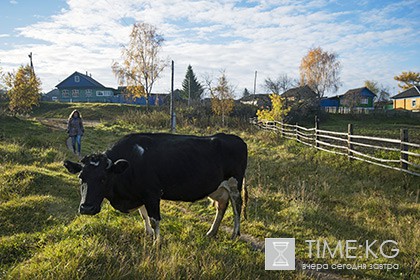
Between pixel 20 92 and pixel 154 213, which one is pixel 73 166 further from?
pixel 20 92

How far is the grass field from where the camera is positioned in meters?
3.64

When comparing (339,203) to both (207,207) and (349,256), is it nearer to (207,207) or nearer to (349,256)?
(349,256)

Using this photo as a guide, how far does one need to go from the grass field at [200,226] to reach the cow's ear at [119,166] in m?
1.01

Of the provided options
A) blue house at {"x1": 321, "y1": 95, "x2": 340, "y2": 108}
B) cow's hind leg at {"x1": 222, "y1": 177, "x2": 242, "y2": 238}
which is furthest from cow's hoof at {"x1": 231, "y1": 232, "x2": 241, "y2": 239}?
blue house at {"x1": 321, "y1": 95, "x2": 340, "y2": 108}

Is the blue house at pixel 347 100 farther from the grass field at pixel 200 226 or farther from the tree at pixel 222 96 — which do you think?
the grass field at pixel 200 226

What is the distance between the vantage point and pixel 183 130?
77.9ft

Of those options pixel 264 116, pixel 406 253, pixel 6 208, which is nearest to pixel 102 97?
pixel 264 116

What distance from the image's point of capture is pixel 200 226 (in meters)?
6.02

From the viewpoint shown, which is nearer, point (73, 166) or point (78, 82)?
point (73, 166)

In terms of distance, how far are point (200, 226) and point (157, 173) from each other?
175 centimetres

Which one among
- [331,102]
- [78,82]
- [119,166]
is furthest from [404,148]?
[78,82]

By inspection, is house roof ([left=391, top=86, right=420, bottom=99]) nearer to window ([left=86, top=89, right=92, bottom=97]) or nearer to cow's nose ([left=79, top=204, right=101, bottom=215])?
window ([left=86, top=89, right=92, bottom=97])

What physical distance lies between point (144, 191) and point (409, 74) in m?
87.6

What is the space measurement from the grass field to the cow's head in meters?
0.53
